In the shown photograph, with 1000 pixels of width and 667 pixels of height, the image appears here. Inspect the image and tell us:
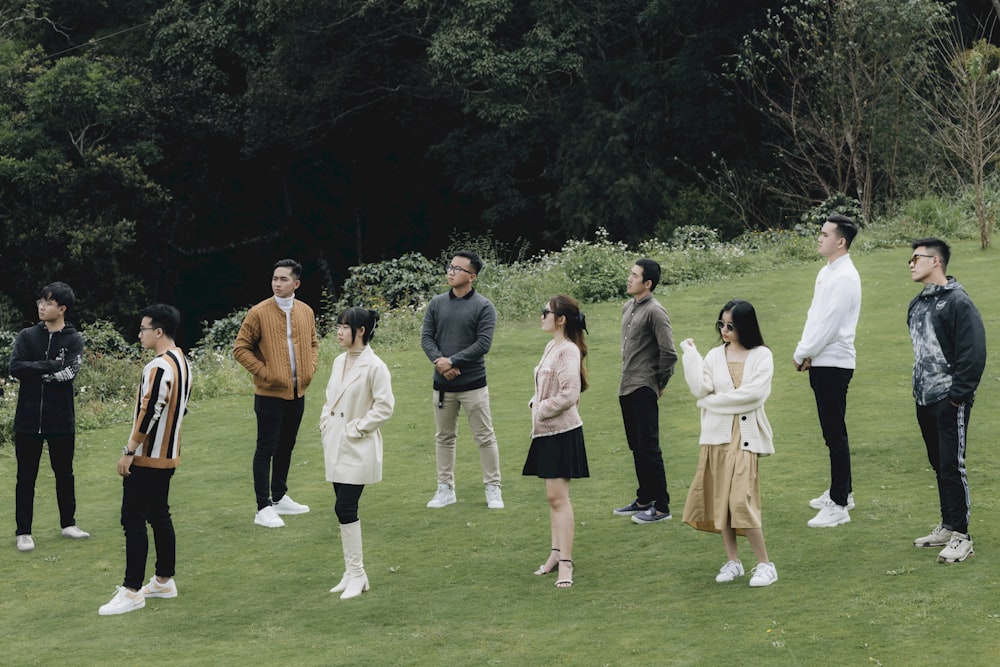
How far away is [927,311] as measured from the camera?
23.5ft

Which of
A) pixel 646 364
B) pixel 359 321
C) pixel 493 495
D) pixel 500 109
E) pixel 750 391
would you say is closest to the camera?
pixel 750 391

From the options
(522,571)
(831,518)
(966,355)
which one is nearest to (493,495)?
(522,571)

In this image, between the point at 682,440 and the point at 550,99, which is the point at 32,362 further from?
the point at 550,99

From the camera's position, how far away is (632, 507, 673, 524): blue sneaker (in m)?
8.50

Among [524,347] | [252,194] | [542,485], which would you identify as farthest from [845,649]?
[252,194]

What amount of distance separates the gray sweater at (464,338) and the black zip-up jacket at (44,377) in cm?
252

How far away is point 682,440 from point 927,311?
13.8ft

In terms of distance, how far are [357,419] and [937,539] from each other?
3597 millimetres

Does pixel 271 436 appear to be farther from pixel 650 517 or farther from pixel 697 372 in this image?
pixel 697 372

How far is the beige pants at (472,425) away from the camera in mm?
9000

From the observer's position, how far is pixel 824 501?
27.5ft

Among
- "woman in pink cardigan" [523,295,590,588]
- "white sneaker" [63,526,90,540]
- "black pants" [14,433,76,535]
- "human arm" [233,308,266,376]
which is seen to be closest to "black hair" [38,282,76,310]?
"black pants" [14,433,76,535]

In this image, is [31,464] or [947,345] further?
[31,464]

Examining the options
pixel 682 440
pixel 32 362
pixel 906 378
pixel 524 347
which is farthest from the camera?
pixel 524 347
